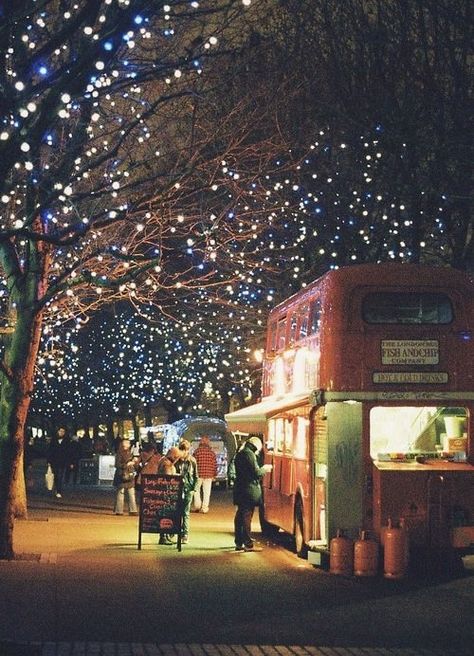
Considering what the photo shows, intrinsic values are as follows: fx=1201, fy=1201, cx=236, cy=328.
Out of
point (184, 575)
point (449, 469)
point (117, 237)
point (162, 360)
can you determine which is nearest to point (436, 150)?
point (117, 237)

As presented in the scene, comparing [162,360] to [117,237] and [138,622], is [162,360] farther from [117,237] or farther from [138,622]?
[138,622]

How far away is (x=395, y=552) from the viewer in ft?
51.3

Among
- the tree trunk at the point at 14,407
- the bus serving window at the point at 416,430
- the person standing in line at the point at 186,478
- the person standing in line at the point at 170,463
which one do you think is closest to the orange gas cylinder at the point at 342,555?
the bus serving window at the point at 416,430

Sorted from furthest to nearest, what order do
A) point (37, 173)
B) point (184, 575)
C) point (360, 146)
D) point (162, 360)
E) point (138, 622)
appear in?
point (162, 360) → point (360, 146) → point (37, 173) → point (184, 575) → point (138, 622)

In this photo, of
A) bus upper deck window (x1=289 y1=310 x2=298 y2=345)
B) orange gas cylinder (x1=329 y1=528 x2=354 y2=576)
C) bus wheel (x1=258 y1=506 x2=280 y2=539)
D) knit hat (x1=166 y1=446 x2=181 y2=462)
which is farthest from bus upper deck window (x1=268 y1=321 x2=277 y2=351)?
orange gas cylinder (x1=329 y1=528 x2=354 y2=576)

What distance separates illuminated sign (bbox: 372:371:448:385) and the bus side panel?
531mm

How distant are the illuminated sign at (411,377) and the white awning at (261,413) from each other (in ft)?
4.96

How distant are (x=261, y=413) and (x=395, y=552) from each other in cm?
522

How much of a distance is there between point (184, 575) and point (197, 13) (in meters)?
7.12

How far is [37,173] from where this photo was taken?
16938 mm

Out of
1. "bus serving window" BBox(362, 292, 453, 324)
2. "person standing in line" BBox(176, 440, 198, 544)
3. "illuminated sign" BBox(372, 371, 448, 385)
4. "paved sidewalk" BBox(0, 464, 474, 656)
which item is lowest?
"paved sidewalk" BBox(0, 464, 474, 656)

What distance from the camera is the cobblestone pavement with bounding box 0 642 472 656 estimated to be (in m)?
9.94

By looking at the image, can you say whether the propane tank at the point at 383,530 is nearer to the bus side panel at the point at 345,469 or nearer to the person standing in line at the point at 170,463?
the bus side panel at the point at 345,469

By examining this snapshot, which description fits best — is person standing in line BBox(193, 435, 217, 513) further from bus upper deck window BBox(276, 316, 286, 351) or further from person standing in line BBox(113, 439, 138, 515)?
bus upper deck window BBox(276, 316, 286, 351)
